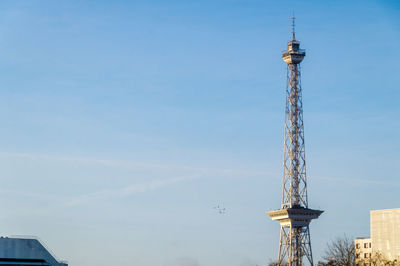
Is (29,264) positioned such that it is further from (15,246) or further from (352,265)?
(352,265)

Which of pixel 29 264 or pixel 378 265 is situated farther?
pixel 378 265

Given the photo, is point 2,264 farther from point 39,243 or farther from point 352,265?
point 352,265

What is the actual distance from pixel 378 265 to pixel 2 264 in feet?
283

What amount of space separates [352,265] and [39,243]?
6881cm

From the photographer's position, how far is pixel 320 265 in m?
177

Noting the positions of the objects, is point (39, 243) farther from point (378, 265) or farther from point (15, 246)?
point (378, 265)

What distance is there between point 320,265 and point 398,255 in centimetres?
3125

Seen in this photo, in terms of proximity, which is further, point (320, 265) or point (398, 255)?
point (398, 255)

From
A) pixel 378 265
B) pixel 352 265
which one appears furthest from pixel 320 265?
pixel 378 265

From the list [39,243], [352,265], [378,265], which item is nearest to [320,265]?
[352,265]

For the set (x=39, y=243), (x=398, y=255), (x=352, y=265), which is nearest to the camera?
(x=352, y=265)

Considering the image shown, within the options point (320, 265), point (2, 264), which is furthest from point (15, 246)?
point (320, 265)

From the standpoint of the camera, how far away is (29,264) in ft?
586

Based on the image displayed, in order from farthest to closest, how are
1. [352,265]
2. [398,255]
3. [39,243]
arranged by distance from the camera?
1. [398,255]
2. [39,243]
3. [352,265]
